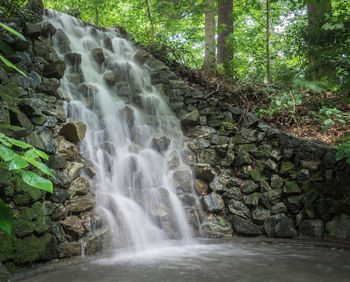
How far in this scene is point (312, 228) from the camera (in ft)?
16.6

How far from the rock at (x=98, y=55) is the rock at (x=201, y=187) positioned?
4.08m

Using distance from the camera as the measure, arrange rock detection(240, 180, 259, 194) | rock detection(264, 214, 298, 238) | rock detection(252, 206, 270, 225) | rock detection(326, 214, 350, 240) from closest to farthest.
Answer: rock detection(326, 214, 350, 240), rock detection(264, 214, 298, 238), rock detection(252, 206, 270, 225), rock detection(240, 180, 259, 194)

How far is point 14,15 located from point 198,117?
4.46 metres

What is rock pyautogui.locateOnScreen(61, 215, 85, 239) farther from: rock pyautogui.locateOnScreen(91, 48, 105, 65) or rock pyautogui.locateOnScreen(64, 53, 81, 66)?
rock pyautogui.locateOnScreen(91, 48, 105, 65)

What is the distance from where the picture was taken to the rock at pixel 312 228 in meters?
5.02

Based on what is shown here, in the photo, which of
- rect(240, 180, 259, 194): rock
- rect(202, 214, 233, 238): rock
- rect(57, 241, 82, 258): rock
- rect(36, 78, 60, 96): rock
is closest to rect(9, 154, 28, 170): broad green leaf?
rect(57, 241, 82, 258): rock

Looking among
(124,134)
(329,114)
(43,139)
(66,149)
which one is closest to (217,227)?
(124,134)

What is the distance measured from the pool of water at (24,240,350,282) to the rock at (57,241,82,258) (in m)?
0.26

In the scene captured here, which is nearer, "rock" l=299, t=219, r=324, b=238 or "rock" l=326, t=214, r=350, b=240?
"rock" l=326, t=214, r=350, b=240

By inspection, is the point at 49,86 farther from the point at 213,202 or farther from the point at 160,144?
the point at 213,202

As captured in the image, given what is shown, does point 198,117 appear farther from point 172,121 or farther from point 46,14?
point 46,14

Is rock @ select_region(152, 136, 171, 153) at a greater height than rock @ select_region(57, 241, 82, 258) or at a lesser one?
greater

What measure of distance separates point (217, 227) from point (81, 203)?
2430 millimetres

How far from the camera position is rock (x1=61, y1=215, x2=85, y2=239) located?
3.79 metres
